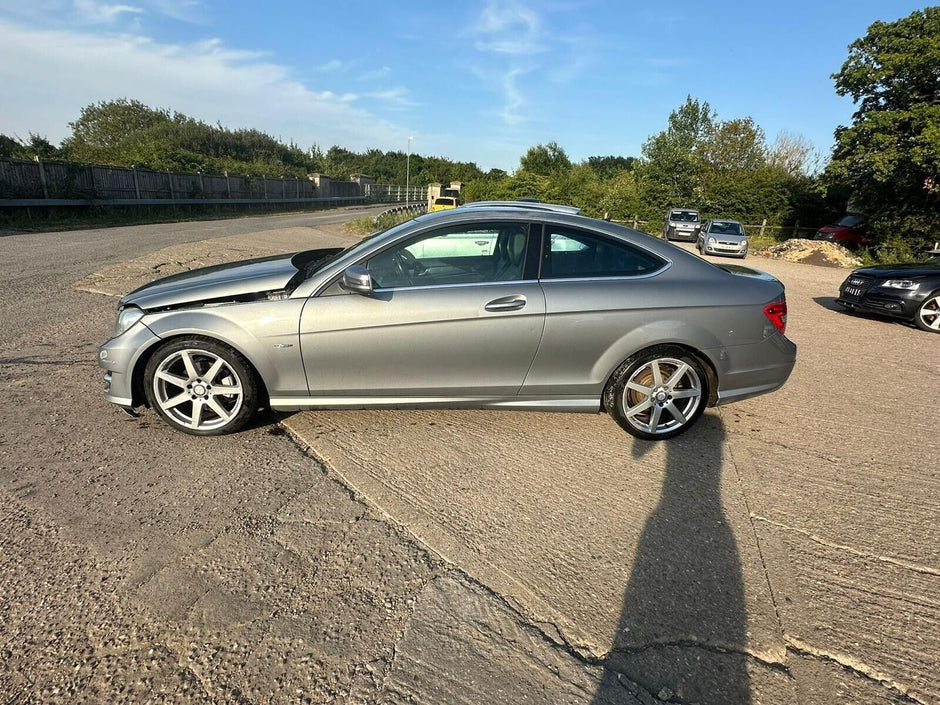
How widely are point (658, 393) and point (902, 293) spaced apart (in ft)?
22.5

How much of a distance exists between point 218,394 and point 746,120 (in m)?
47.0

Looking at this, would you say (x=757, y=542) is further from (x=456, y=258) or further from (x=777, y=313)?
(x=456, y=258)

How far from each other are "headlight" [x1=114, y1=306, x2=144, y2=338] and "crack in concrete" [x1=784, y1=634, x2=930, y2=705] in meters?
3.96

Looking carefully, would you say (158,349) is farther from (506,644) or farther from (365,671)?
(506,644)

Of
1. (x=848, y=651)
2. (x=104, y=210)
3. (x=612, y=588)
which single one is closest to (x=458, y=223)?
(x=612, y=588)

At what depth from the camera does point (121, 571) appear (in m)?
2.32

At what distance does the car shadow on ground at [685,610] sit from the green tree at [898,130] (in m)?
22.1

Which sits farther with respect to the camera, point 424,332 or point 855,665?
point 424,332

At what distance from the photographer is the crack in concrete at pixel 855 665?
74.1 inches

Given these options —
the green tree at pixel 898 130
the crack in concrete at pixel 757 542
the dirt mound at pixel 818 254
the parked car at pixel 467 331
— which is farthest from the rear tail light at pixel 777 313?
the green tree at pixel 898 130

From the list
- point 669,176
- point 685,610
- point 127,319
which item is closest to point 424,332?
point 127,319

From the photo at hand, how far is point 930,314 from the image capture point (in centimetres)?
776

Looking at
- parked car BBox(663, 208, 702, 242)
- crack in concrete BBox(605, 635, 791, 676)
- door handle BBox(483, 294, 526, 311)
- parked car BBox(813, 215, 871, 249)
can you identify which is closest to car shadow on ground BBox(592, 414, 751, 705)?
crack in concrete BBox(605, 635, 791, 676)

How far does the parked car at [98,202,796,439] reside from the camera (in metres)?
3.38
